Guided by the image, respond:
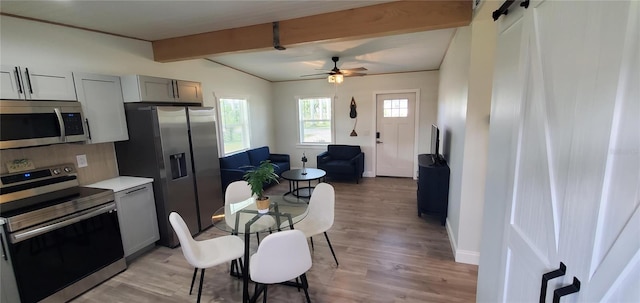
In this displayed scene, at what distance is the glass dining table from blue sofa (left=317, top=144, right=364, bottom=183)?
289cm

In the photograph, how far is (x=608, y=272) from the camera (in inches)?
25.0

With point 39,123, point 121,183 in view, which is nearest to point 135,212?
point 121,183

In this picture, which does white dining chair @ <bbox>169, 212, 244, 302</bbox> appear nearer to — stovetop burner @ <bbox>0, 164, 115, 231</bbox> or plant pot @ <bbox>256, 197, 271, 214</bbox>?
plant pot @ <bbox>256, 197, 271, 214</bbox>

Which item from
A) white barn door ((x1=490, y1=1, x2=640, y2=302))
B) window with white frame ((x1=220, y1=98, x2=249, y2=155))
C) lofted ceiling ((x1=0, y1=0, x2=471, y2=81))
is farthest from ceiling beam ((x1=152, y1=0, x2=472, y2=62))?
window with white frame ((x1=220, y1=98, x2=249, y2=155))

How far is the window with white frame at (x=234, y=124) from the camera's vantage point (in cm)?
501

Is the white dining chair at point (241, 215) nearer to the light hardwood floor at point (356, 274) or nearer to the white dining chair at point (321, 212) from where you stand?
the white dining chair at point (321, 212)

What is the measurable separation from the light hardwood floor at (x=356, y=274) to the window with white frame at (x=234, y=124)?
207 cm

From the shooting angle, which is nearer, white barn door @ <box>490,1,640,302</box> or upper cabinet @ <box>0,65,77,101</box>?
white barn door @ <box>490,1,640,302</box>

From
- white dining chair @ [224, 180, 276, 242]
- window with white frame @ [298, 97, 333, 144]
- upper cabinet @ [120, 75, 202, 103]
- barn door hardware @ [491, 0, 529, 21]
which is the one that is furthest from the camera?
window with white frame @ [298, 97, 333, 144]

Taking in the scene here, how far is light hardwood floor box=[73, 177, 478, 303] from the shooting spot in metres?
2.26

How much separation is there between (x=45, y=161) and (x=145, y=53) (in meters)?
1.68

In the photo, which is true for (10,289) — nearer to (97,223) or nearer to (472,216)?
(97,223)

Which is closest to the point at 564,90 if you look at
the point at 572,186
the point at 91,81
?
the point at 572,186

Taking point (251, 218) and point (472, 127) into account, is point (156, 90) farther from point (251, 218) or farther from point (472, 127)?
point (472, 127)
